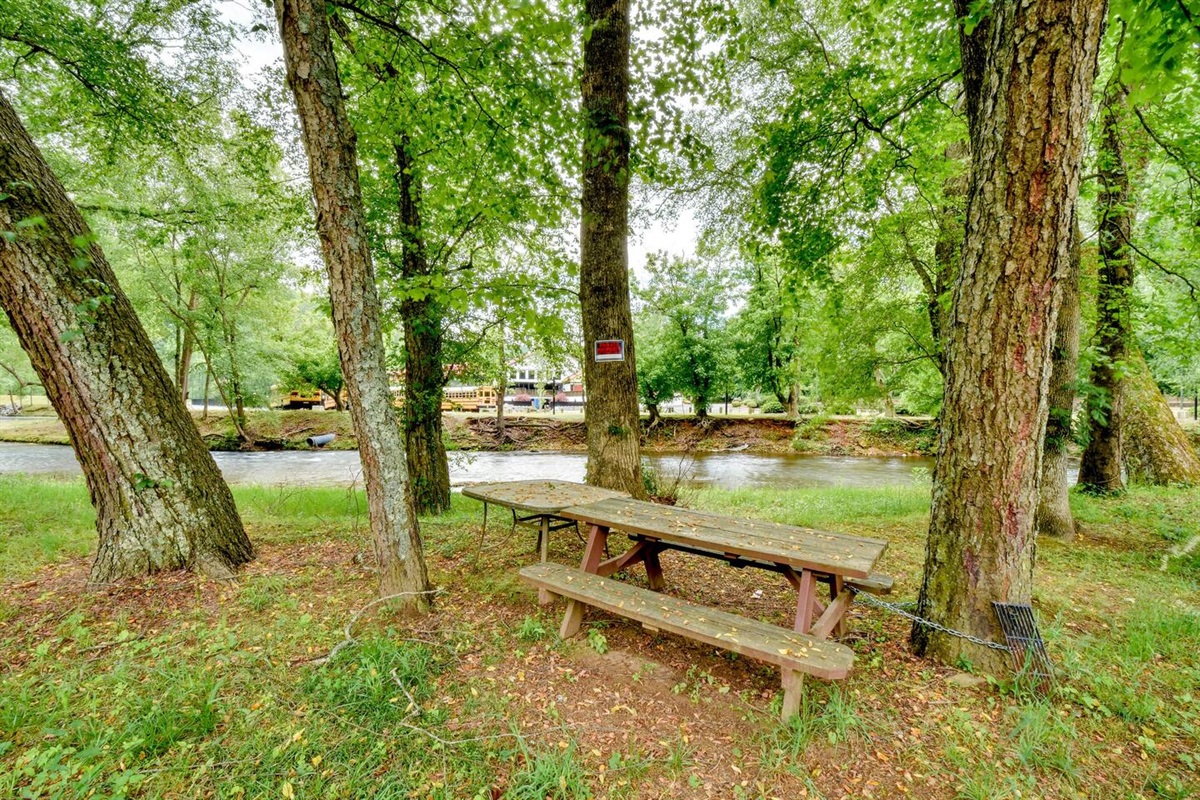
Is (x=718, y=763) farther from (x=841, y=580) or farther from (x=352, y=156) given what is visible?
(x=352, y=156)

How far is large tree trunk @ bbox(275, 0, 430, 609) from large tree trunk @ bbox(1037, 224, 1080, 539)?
6.36 meters

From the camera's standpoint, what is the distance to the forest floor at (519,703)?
1.76m

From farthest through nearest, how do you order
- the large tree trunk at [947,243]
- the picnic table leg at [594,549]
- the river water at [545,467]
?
the river water at [545,467] → the large tree trunk at [947,243] → the picnic table leg at [594,549]

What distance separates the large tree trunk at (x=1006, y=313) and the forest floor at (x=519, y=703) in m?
0.50

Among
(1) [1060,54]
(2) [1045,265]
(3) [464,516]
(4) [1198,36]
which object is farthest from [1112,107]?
(3) [464,516]

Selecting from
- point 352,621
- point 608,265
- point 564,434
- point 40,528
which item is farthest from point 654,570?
point 564,434

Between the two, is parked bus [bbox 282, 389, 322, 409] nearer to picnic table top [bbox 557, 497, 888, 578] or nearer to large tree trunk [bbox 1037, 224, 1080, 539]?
picnic table top [bbox 557, 497, 888, 578]

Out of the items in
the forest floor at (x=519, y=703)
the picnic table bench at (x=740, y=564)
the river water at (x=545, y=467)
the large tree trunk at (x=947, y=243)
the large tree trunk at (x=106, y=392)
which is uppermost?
the large tree trunk at (x=947, y=243)

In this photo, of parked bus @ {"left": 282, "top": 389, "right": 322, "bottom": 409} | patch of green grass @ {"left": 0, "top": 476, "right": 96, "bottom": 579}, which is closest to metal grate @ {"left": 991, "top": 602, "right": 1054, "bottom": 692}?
patch of green grass @ {"left": 0, "top": 476, "right": 96, "bottom": 579}

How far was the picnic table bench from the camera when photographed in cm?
207

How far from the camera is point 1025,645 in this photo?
230cm

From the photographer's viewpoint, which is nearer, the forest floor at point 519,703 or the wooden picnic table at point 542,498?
the forest floor at point 519,703

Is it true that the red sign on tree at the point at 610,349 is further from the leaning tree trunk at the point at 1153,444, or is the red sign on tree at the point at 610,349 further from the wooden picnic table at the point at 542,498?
the leaning tree trunk at the point at 1153,444

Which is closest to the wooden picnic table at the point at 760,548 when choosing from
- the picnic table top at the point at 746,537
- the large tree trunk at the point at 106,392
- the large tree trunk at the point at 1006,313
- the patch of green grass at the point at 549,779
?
the picnic table top at the point at 746,537
